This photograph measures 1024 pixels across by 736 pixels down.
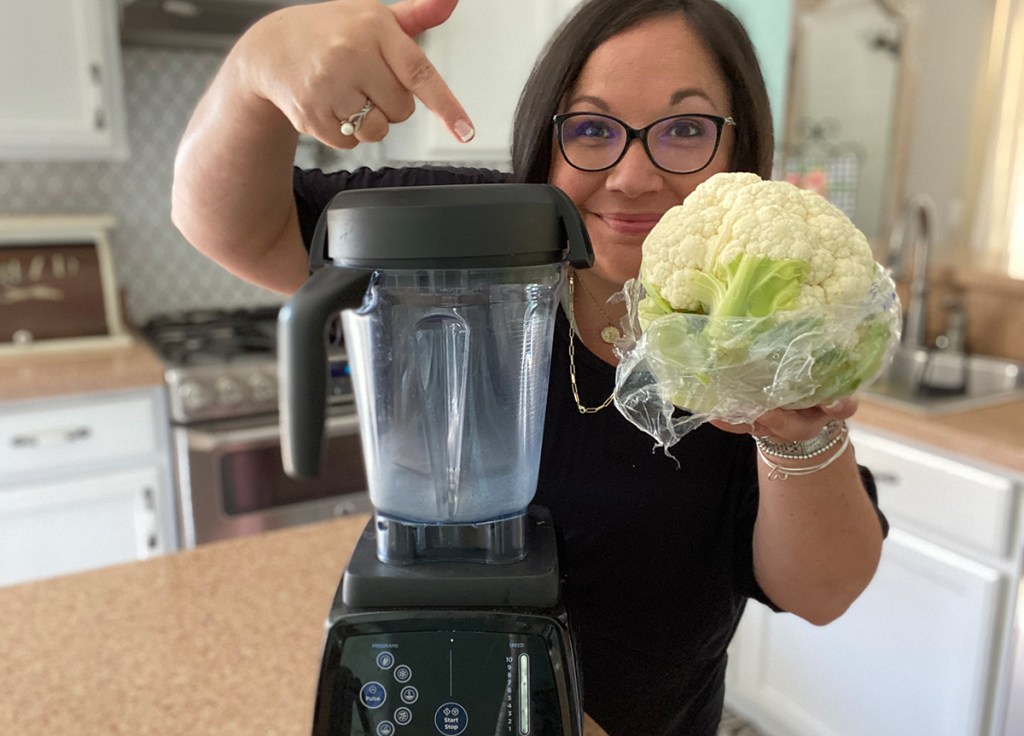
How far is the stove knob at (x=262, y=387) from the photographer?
76.1 inches

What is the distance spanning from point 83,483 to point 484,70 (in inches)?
50.0

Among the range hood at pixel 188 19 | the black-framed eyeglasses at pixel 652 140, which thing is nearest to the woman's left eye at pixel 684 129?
→ the black-framed eyeglasses at pixel 652 140

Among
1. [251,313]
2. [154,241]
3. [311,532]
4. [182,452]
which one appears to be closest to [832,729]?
[311,532]

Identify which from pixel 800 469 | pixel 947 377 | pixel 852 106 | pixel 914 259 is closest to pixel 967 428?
pixel 947 377

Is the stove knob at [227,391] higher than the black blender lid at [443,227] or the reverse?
the reverse

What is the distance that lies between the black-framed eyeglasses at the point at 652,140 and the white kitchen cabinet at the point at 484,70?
0.39 ft

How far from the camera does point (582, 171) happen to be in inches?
27.9

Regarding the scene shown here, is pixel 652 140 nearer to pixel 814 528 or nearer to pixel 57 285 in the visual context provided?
pixel 814 528

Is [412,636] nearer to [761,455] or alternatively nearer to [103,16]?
[761,455]

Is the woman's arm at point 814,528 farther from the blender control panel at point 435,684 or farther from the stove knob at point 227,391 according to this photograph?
the stove knob at point 227,391

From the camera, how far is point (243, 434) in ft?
6.32

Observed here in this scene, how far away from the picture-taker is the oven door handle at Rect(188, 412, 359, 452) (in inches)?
74.2

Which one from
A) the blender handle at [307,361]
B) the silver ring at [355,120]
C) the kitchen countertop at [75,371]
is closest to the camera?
the blender handle at [307,361]

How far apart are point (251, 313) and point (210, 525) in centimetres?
70
